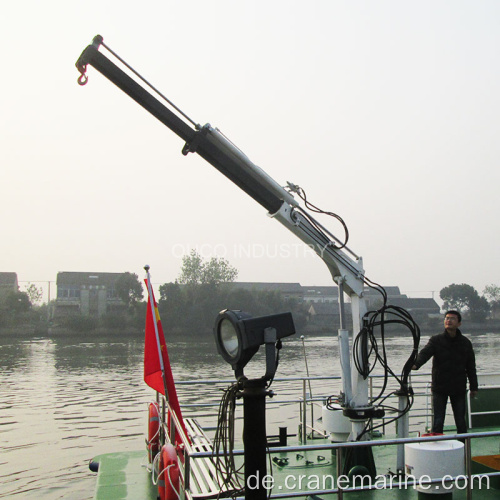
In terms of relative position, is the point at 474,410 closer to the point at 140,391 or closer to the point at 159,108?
the point at 159,108

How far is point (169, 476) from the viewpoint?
5133mm

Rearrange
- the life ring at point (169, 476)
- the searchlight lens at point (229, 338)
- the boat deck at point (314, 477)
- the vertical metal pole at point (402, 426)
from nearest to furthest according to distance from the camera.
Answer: the searchlight lens at point (229, 338)
the life ring at point (169, 476)
the boat deck at point (314, 477)
the vertical metal pole at point (402, 426)

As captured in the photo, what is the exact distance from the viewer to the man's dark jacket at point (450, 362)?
22.4 ft

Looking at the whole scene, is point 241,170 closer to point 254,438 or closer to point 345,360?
point 345,360

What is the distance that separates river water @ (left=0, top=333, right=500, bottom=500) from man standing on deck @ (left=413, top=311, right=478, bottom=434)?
5.26 metres

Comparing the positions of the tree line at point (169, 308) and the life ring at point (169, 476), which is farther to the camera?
the tree line at point (169, 308)

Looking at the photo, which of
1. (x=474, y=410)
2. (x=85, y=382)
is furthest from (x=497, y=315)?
(x=474, y=410)

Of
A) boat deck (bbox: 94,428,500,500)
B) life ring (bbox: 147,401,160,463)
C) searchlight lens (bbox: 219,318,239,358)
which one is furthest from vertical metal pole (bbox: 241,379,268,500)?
life ring (bbox: 147,401,160,463)

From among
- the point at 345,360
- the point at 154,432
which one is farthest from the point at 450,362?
the point at 154,432

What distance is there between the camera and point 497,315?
A: 8912 cm

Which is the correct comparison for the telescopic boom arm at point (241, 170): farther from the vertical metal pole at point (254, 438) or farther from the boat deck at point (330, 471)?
the vertical metal pole at point (254, 438)

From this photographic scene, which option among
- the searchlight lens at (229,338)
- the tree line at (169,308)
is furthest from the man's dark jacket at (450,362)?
the tree line at (169,308)

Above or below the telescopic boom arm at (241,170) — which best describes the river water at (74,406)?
below

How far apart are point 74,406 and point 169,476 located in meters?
15.8
